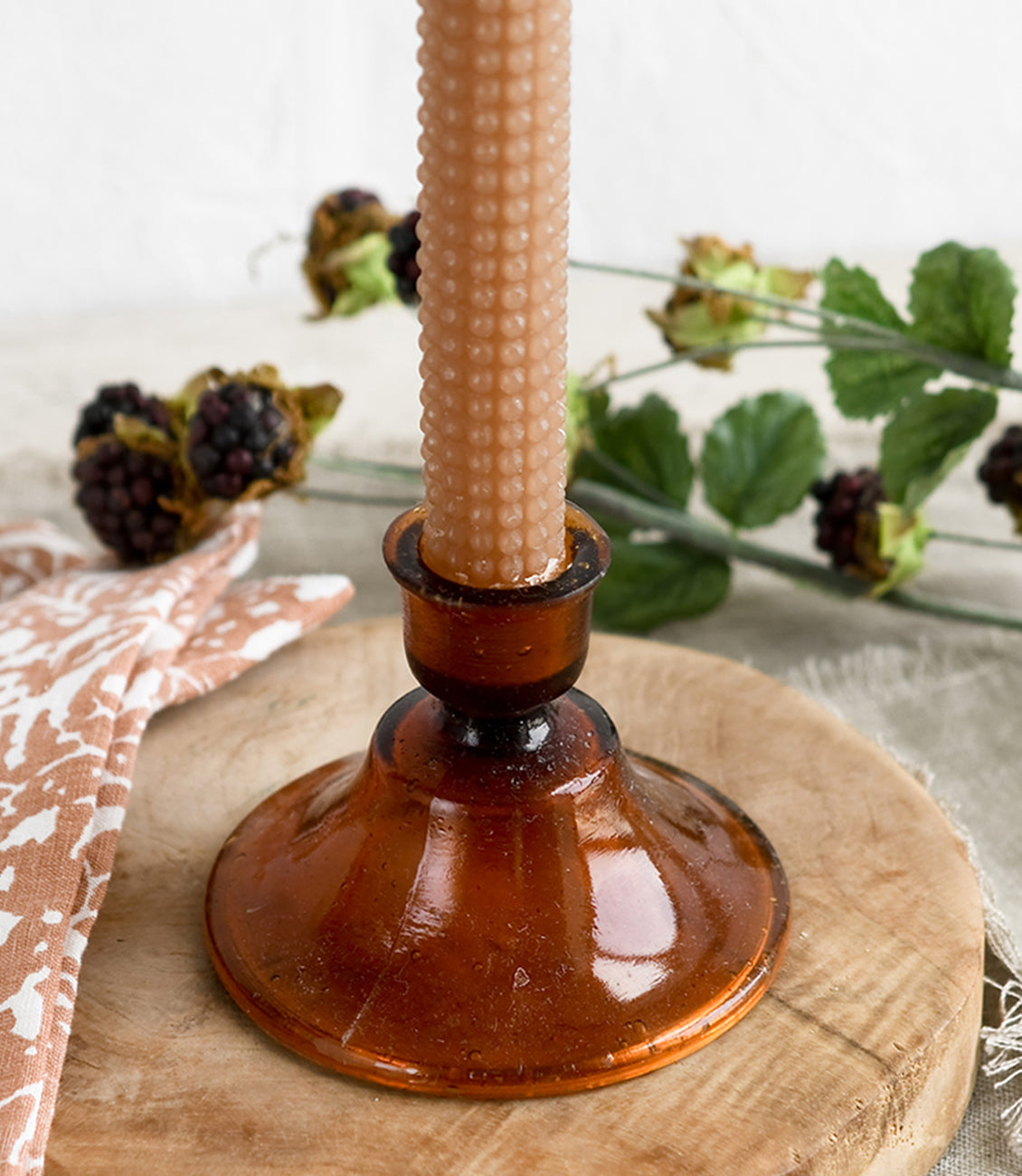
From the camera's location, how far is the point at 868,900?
1.80 feet

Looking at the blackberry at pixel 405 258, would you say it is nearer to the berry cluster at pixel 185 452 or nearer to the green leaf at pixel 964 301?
the berry cluster at pixel 185 452

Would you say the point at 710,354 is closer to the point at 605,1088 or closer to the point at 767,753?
the point at 767,753

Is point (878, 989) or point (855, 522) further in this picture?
point (855, 522)

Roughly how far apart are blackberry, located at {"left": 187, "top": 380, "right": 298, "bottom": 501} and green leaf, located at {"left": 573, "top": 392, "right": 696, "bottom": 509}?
22 centimetres

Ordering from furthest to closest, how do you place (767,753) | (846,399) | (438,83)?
(846,399) < (767,753) < (438,83)

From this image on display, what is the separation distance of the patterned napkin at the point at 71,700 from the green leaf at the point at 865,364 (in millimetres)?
299

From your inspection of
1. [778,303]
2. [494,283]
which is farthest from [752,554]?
[494,283]

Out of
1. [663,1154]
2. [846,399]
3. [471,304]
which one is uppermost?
[471,304]

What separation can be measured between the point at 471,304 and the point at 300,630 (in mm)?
372

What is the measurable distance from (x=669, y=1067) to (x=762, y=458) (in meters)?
0.52

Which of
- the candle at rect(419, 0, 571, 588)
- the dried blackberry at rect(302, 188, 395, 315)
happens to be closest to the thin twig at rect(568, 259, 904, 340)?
the dried blackberry at rect(302, 188, 395, 315)

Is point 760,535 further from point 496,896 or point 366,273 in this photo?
point 496,896

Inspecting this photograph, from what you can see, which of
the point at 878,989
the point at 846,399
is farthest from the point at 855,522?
the point at 878,989

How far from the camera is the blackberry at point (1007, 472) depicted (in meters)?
0.83
